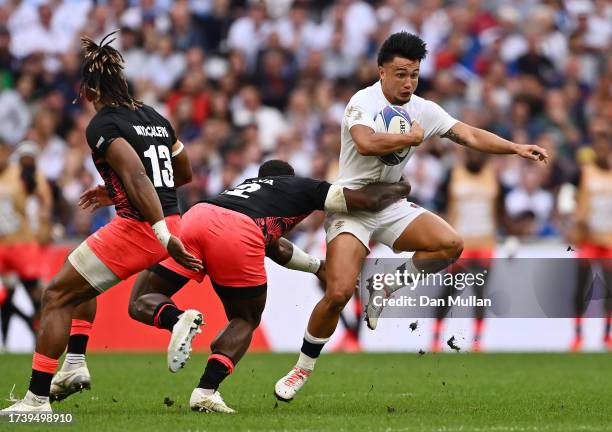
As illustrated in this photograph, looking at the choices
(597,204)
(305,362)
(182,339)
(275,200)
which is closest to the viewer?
(182,339)

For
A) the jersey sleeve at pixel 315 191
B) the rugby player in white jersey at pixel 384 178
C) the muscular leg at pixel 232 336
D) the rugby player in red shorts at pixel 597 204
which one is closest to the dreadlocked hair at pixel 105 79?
the jersey sleeve at pixel 315 191

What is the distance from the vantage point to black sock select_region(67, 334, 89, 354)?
8.95 meters

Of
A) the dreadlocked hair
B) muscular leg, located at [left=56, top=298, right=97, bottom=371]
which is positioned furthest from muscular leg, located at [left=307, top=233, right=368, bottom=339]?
the dreadlocked hair

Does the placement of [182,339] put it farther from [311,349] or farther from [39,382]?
[311,349]

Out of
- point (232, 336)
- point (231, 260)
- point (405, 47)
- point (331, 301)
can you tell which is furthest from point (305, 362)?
point (405, 47)

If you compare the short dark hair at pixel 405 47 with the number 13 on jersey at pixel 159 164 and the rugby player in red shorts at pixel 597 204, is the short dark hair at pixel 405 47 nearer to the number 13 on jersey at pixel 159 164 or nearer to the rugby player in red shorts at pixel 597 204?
the number 13 on jersey at pixel 159 164

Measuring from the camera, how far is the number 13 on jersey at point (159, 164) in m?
8.30

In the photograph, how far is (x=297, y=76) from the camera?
18812mm

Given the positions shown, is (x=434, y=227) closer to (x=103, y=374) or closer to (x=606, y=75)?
(x=103, y=374)

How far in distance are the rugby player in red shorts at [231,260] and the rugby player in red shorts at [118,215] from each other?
0.31 metres

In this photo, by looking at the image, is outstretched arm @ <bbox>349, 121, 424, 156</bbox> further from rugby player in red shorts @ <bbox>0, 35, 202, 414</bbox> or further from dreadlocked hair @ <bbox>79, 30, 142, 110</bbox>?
dreadlocked hair @ <bbox>79, 30, 142, 110</bbox>

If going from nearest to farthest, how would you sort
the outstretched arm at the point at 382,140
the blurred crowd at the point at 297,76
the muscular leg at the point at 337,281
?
the outstretched arm at the point at 382,140 → the muscular leg at the point at 337,281 → the blurred crowd at the point at 297,76

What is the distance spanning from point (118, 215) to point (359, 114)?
188 centimetres

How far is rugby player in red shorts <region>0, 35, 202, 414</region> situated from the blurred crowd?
8.22 meters
